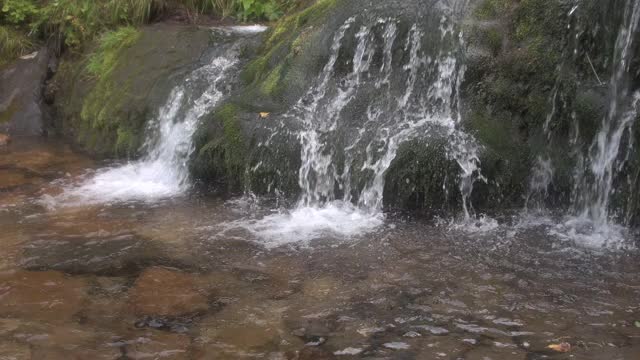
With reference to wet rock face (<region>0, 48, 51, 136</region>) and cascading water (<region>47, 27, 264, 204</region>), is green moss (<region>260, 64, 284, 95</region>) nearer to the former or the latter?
cascading water (<region>47, 27, 264, 204</region>)

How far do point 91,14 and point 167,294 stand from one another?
6.19 m

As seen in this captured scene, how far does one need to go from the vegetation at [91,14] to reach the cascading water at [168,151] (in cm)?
167

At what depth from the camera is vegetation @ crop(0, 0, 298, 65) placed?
902 centimetres

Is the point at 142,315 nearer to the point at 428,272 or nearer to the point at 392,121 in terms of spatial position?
the point at 428,272

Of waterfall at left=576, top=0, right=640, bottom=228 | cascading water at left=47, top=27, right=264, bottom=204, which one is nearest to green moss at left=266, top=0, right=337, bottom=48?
cascading water at left=47, top=27, right=264, bottom=204

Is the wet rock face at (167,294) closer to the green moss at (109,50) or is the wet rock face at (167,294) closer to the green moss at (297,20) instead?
the green moss at (297,20)

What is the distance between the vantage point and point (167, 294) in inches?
166

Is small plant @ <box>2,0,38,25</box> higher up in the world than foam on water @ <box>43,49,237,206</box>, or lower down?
higher up

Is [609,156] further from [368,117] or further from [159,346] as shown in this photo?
[159,346]

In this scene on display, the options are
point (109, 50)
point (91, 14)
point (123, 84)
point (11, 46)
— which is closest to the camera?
point (123, 84)

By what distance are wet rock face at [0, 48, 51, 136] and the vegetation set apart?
1.20 ft

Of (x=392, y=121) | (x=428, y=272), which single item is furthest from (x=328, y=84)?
(x=428, y=272)

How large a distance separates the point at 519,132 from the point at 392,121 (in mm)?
1060

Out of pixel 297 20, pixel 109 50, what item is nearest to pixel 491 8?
pixel 297 20
